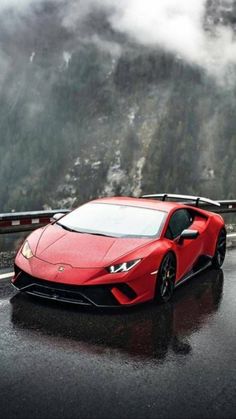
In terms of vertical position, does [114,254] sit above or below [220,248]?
above

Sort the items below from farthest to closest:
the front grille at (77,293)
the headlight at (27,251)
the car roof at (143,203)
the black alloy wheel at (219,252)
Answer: the black alloy wheel at (219,252) → the car roof at (143,203) → the headlight at (27,251) → the front grille at (77,293)

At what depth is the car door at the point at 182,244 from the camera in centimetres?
725

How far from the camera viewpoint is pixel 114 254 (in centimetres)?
632

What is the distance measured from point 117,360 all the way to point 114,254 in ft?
5.34

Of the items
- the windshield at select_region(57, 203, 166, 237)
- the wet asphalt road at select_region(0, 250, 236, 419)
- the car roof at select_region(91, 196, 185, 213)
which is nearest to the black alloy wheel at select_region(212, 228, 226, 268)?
the car roof at select_region(91, 196, 185, 213)

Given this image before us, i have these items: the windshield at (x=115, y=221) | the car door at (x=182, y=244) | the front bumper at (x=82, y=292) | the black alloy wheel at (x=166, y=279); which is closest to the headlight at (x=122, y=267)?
the front bumper at (x=82, y=292)

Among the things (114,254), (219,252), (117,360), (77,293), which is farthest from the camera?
(219,252)

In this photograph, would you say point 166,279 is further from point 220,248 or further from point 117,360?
point 220,248

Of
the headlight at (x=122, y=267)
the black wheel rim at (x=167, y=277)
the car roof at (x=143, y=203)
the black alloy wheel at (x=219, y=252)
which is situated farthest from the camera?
the black alloy wheel at (x=219, y=252)

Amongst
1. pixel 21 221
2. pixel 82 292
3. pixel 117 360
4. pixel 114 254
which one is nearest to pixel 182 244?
pixel 114 254

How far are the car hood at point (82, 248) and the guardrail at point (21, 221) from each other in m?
3.12

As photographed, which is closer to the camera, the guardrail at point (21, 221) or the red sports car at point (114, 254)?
the red sports car at point (114, 254)

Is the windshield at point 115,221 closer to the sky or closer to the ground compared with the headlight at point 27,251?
closer to the sky

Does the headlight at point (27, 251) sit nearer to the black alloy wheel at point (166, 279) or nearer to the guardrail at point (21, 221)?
the black alloy wheel at point (166, 279)
